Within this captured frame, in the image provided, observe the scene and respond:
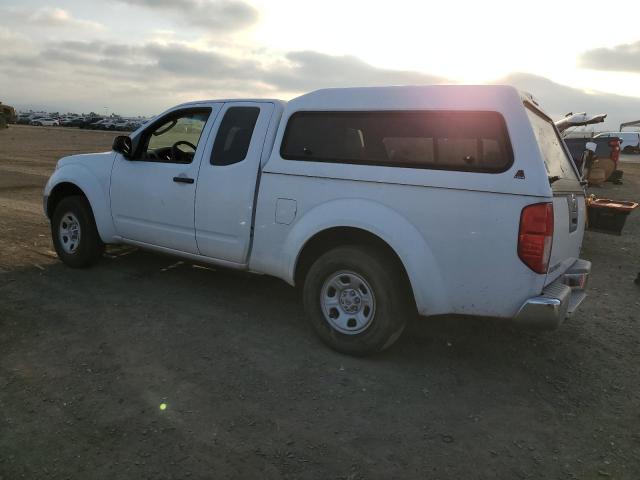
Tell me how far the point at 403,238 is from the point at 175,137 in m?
3.02

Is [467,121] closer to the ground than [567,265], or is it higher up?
higher up

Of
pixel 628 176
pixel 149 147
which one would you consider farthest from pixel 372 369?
pixel 628 176

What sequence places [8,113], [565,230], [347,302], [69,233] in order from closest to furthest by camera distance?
1. [565,230]
2. [347,302]
3. [69,233]
4. [8,113]

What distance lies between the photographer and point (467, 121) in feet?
10.8

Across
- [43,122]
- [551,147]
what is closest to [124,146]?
[551,147]

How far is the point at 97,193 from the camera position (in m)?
5.20

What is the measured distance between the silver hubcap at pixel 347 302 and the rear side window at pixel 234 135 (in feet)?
4.54

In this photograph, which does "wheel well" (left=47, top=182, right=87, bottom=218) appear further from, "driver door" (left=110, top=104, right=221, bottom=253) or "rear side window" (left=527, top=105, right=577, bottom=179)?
"rear side window" (left=527, top=105, right=577, bottom=179)

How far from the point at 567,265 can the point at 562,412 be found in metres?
1.13

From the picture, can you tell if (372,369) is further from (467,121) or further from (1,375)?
(1,375)

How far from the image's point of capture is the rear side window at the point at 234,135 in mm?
4273

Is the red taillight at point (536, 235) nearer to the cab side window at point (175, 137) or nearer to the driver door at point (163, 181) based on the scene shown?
the driver door at point (163, 181)

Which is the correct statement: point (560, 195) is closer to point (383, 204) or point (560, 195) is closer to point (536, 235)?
point (536, 235)

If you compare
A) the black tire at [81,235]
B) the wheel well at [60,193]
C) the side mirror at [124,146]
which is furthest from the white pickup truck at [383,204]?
the wheel well at [60,193]
